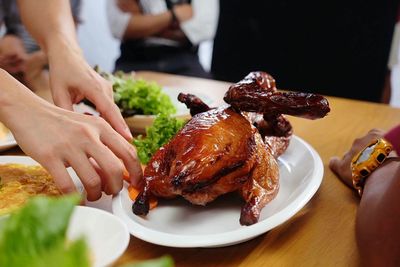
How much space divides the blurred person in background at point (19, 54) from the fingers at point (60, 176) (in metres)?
1.63

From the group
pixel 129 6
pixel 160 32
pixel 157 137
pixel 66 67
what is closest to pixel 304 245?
pixel 157 137

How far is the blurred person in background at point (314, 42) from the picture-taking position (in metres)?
2.66

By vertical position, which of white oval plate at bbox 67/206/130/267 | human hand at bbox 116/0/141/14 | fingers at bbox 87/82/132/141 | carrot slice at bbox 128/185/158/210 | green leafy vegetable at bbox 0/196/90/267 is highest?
green leafy vegetable at bbox 0/196/90/267

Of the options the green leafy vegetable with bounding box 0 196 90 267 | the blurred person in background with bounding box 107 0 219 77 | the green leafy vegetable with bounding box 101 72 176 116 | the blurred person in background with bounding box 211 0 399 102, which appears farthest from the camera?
the blurred person in background with bounding box 107 0 219 77

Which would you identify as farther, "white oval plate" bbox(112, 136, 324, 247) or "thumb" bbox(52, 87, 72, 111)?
"thumb" bbox(52, 87, 72, 111)

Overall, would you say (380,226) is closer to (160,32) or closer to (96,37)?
(160,32)

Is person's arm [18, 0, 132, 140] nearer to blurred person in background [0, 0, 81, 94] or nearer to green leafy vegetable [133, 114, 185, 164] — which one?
green leafy vegetable [133, 114, 185, 164]

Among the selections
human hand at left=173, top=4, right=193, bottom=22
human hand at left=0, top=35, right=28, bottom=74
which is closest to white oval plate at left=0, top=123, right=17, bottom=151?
human hand at left=0, top=35, right=28, bottom=74

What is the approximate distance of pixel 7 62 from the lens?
270 cm

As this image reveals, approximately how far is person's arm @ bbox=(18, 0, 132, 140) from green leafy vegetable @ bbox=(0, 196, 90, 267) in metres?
0.87

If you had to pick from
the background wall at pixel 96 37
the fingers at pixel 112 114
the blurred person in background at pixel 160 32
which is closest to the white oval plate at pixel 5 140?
the fingers at pixel 112 114

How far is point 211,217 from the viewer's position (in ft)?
3.23

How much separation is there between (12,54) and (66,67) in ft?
5.45

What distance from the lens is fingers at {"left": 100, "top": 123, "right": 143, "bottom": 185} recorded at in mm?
1002
